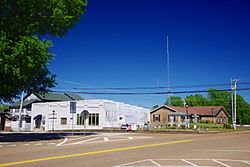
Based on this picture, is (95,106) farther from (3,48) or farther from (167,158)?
(167,158)

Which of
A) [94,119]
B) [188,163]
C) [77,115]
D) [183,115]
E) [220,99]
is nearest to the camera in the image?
[188,163]

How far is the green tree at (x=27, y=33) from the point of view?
20.3 metres

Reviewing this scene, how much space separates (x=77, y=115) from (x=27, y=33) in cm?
3648

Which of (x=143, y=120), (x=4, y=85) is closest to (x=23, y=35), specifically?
(x=4, y=85)

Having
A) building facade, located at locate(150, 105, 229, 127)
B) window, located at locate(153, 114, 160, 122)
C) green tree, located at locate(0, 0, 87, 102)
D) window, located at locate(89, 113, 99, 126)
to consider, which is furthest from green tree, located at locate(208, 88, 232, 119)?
green tree, located at locate(0, 0, 87, 102)

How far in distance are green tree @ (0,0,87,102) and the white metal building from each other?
104 feet

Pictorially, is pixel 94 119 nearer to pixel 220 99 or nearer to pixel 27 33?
pixel 27 33

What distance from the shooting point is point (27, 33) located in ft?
71.9

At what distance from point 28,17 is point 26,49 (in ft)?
10.5

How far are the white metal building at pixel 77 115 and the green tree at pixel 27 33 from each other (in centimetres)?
3169

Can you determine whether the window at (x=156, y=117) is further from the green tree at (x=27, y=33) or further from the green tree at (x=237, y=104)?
the green tree at (x=27, y=33)

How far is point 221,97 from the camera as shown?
134875 mm

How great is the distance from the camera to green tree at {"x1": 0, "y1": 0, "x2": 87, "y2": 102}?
20312 millimetres

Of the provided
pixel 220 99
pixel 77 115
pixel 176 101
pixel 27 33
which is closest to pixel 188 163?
pixel 27 33
